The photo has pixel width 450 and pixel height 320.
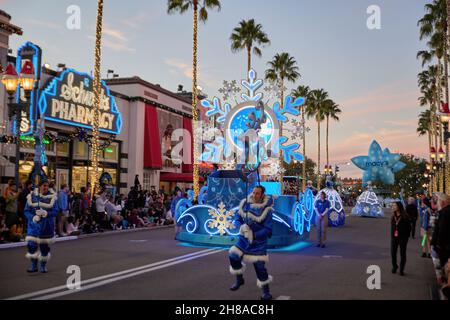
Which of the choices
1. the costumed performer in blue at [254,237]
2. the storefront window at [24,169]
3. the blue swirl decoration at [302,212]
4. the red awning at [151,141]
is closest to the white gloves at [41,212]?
the costumed performer in blue at [254,237]

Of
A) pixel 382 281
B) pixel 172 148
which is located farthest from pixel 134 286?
pixel 172 148

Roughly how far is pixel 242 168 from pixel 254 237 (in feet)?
22.2

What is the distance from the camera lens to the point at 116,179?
36406mm

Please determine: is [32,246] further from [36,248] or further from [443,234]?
[443,234]

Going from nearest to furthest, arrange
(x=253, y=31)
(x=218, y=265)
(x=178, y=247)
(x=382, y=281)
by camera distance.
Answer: (x=382, y=281)
(x=218, y=265)
(x=178, y=247)
(x=253, y=31)

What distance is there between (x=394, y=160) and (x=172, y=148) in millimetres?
21279

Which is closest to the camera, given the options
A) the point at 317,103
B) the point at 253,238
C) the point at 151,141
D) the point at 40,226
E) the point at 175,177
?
the point at 253,238

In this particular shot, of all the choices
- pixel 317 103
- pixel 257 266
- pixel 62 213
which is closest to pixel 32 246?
pixel 257 266

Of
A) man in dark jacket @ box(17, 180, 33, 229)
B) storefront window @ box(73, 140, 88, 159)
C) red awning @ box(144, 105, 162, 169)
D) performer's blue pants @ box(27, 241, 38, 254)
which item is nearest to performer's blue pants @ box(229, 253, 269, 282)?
performer's blue pants @ box(27, 241, 38, 254)

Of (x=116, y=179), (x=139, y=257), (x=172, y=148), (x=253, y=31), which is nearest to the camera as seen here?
(x=139, y=257)

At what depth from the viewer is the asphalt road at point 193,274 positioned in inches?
308

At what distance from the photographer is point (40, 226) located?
9844mm

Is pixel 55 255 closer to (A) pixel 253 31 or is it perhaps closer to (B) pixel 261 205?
(B) pixel 261 205
